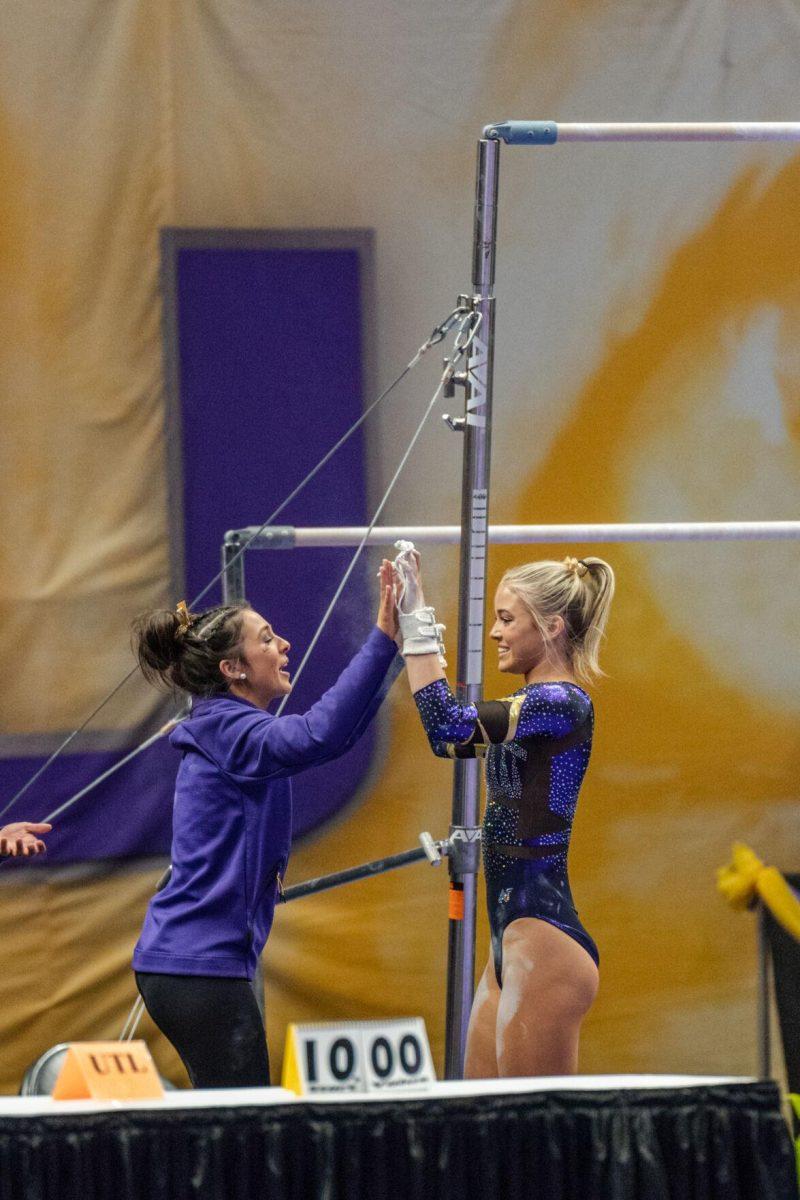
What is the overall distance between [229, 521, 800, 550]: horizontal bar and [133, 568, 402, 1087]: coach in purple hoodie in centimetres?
52

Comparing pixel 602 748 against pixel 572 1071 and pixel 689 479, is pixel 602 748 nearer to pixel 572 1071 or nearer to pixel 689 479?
pixel 689 479

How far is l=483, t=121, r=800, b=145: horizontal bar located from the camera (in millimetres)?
2789

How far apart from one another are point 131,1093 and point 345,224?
2.50 meters

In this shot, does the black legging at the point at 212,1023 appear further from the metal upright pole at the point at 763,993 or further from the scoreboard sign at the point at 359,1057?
the metal upright pole at the point at 763,993

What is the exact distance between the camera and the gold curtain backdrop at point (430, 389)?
374 cm

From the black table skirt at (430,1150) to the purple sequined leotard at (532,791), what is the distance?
78 centimetres

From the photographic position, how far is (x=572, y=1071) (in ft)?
8.80

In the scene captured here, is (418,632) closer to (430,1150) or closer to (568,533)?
(568,533)

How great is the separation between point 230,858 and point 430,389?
1737 millimetres

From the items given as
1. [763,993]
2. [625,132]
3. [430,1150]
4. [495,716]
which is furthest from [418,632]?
[763,993]

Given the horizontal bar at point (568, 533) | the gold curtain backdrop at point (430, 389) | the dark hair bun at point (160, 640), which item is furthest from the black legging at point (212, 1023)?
the gold curtain backdrop at point (430, 389)

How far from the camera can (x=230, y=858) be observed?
2.54 m

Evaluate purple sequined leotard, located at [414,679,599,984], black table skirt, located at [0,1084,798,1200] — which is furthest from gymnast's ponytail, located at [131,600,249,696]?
black table skirt, located at [0,1084,798,1200]

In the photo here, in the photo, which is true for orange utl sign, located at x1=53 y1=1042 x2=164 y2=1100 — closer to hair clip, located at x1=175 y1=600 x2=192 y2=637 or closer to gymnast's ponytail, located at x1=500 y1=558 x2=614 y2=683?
hair clip, located at x1=175 y1=600 x2=192 y2=637
